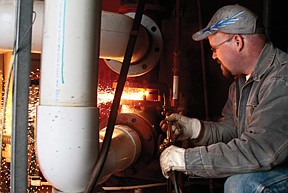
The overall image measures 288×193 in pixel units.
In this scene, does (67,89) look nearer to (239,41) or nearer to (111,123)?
(111,123)

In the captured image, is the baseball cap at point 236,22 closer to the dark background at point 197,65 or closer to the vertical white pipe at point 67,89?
the vertical white pipe at point 67,89

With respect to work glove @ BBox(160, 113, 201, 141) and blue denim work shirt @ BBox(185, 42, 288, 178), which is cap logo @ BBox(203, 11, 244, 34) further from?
work glove @ BBox(160, 113, 201, 141)

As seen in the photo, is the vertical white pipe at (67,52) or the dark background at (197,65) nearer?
the vertical white pipe at (67,52)

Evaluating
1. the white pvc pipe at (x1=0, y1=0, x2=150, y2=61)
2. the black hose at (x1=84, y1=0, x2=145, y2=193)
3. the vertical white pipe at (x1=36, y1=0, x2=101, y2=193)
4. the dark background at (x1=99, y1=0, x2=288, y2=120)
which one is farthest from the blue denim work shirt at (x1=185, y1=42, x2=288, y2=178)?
the dark background at (x1=99, y1=0, x2=288, y2=120)

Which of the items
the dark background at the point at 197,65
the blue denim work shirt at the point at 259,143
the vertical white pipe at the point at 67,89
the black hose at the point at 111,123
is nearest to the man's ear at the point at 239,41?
the blue denim work shirt at the point at 259,143

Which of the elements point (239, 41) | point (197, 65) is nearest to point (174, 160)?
point (239, 41)

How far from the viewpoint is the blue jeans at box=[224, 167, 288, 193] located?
124 centimetres

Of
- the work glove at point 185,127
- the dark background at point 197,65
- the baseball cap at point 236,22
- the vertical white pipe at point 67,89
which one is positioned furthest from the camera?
the dark background at point 197,65

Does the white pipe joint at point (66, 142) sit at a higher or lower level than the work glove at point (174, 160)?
higher

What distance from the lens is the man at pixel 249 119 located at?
1192 millimetres

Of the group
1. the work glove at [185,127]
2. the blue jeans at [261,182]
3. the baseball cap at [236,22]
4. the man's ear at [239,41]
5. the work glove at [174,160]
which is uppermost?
the baseball cap at [236,22]

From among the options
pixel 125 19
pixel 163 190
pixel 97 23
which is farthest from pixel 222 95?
pixel 97 23

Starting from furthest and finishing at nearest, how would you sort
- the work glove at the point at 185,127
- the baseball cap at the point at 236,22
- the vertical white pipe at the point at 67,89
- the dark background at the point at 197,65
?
the dark background at the point at 197,65 → the work glove at the point at 185,127 → the baseball cap at the point at 236,22 → the vertical white pipe at the point at 67,89

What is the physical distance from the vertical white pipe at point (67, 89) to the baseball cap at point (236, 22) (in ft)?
1.83
